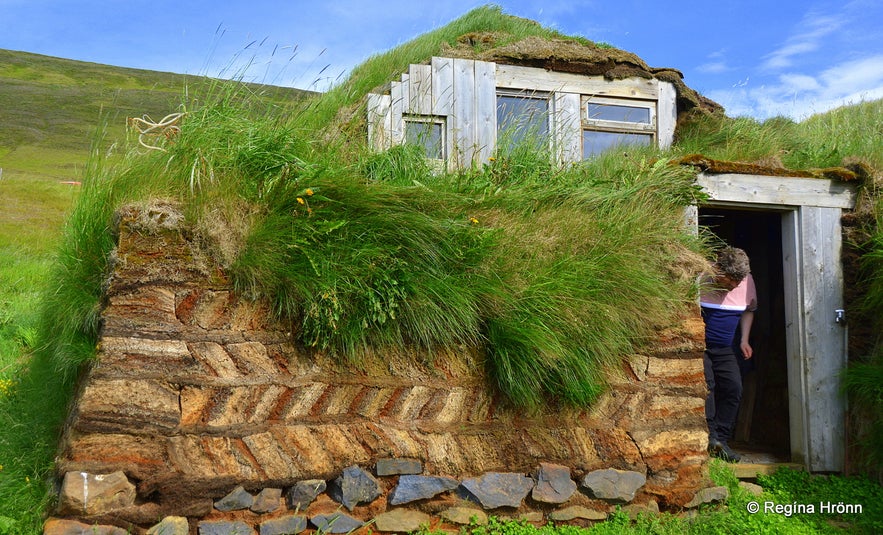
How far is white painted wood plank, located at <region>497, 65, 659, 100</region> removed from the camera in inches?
385

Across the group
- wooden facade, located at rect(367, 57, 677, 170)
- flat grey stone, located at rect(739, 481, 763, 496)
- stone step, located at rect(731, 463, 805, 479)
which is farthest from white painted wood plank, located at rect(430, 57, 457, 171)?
flat grey stone, located at rect(739, 481, 763, 496)

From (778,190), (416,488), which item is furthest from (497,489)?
(778,190)

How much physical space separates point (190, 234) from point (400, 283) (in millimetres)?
1398

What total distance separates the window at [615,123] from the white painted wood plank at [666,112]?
91 mm

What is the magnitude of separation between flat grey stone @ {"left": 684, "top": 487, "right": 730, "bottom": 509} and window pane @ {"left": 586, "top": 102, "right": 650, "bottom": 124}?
21.3 feet

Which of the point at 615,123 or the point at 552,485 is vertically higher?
the point at 615,123

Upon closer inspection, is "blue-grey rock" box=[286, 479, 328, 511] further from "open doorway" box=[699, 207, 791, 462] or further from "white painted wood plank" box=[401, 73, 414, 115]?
"white painted wood plank" box=[401, 73, 414, 115]

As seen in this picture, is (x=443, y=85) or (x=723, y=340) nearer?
(x=723, y=340)

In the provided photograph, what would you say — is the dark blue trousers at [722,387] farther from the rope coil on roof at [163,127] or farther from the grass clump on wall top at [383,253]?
the rope coil on roof at [163,127]

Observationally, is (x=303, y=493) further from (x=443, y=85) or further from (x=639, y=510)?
(x=443, y=85)

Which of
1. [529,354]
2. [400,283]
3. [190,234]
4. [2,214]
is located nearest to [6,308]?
[190,234]

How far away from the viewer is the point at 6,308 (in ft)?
29.3

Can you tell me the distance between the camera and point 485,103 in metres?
9.29

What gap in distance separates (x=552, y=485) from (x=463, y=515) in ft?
2.28
